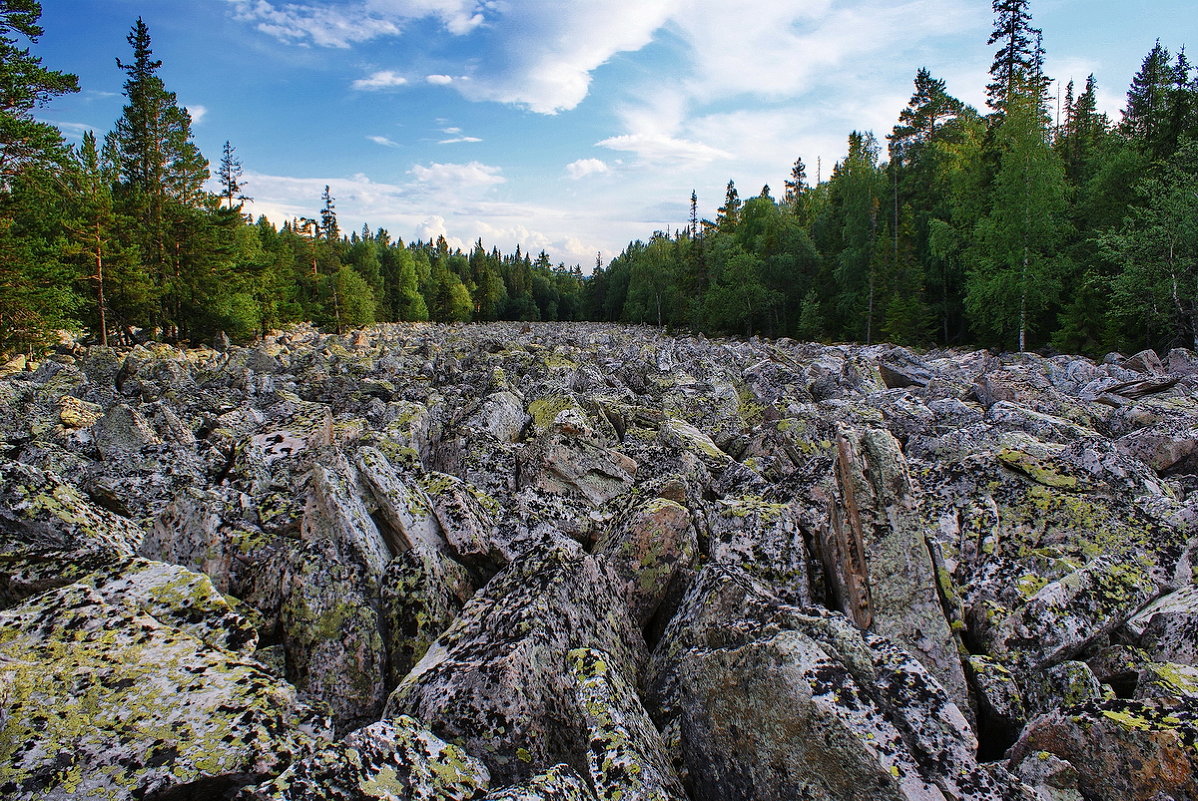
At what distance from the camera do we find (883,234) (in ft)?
160

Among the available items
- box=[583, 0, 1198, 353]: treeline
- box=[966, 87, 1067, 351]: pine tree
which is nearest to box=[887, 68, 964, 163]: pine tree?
box=[583, 0, 1198, 353]: treeline

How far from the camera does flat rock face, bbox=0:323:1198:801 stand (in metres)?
2.60

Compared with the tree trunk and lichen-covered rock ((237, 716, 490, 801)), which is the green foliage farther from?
the tree trunk

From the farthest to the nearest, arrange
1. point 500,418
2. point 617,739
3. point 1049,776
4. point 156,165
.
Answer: point 156,165 → point 500,418 → point 617,739 → point 1049,776

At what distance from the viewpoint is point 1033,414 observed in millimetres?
8922

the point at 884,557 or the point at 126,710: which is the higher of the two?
the point at 884,557

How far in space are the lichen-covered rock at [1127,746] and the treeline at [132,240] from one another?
32170 mm

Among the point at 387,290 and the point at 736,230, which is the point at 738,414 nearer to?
the point at 736,230

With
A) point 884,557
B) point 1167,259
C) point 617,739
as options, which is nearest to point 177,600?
point 617,739

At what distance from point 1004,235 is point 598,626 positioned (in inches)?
1568

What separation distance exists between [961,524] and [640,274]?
95409 millimetres

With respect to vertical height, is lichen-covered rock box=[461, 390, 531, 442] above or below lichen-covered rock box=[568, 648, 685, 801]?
above

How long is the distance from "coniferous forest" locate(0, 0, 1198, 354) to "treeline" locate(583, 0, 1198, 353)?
15 cm

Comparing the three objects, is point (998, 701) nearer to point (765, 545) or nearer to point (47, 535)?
point (765, 545)
